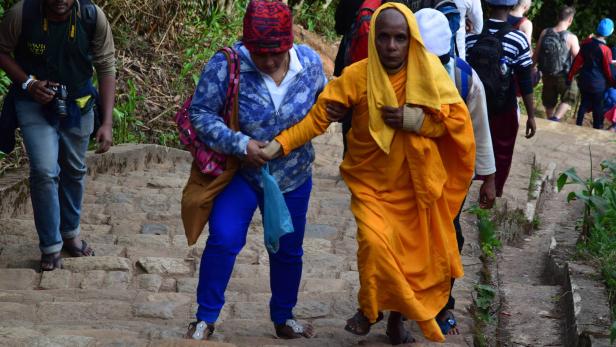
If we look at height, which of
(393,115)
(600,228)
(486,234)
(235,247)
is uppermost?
(393,115)

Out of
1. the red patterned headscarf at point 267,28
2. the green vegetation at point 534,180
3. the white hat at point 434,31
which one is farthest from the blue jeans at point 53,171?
the green vegetation at point 534,180

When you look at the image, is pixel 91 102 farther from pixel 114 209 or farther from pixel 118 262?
pixel 114 209

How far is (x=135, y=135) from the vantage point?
33.6ft

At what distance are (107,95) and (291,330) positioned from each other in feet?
6.60

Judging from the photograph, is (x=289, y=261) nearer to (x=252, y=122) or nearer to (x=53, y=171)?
(x=252, y=122)

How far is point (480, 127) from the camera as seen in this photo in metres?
4.94

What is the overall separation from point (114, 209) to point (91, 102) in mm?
1881

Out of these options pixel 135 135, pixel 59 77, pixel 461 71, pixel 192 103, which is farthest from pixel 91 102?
pixel 135 135

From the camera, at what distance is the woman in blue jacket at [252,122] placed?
177 inches

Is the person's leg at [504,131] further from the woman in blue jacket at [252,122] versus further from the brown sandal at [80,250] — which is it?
the brown sandal at [80,250]

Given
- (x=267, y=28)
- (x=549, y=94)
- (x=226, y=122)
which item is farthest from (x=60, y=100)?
(x=549, y=94)

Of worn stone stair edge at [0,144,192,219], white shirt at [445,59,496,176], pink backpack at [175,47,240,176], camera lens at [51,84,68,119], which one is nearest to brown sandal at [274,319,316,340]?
pink backpack at [175,47,240,176]

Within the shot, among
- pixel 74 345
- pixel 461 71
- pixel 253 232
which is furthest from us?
pixel 253 232

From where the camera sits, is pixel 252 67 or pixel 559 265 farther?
pixel 559 265
